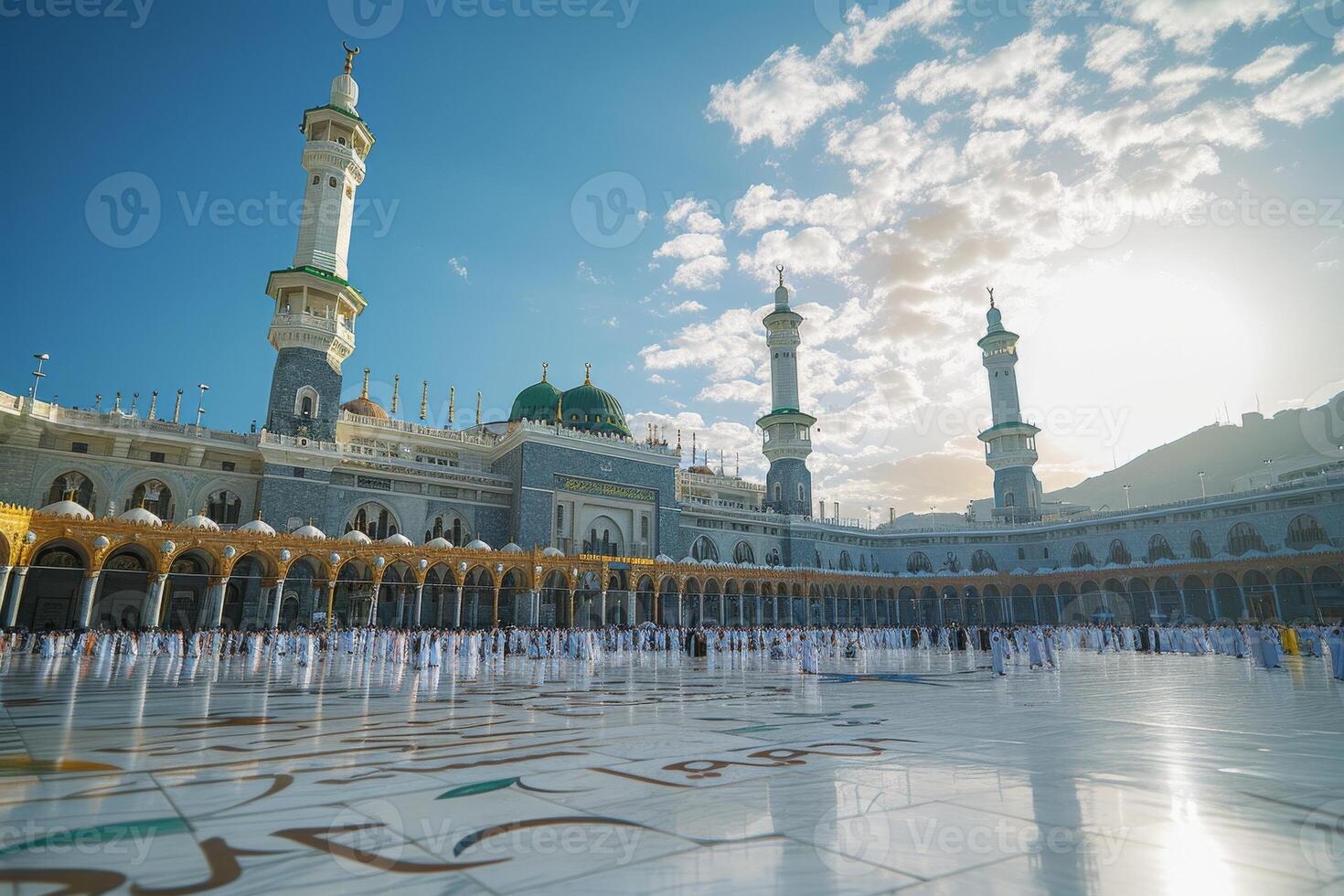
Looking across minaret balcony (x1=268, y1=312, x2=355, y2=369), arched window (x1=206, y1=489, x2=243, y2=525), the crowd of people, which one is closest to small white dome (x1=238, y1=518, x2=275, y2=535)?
the crowd of people

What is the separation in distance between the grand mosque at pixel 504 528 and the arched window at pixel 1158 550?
0.08 meters

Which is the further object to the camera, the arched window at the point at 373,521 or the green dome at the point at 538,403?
the green dome at the point at 538,403

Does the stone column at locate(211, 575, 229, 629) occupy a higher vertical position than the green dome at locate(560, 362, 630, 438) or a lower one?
lower

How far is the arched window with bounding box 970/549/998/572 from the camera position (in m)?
43.4

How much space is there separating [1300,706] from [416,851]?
31.1 ft

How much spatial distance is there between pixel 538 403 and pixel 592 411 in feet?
9.63

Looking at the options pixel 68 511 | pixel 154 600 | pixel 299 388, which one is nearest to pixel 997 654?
pixel 154 600

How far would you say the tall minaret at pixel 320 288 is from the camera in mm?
25578

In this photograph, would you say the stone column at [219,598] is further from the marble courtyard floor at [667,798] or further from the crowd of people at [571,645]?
the marble courtyard floor at [667,798]

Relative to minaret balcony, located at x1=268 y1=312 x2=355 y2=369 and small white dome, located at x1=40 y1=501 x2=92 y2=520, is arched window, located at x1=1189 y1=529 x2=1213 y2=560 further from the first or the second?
small white dome, located at x1=40 y1=501 x2=92 y2=520

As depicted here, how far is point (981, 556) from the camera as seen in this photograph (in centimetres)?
4372

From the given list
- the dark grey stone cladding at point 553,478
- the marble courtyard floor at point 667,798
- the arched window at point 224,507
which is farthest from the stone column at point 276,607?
the marble courtyard floor at point 667,798

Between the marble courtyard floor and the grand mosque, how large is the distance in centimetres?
1576

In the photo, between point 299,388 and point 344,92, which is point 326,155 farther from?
point 299,388
